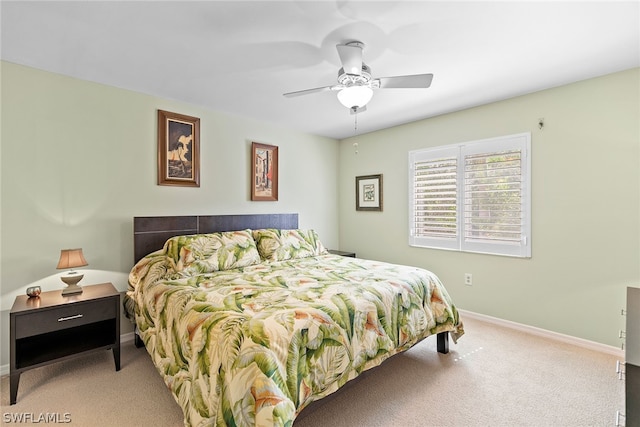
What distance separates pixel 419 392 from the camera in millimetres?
2172

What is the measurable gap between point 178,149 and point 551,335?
4261mm

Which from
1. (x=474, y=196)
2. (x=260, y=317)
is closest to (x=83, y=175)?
(x=260, y=317)

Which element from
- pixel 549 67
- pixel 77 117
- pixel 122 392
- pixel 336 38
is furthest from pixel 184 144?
pixel 549 67

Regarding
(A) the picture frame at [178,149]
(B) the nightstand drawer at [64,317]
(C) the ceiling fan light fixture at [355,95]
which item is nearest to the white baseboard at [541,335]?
(B) the nightstand drawer at [64,317]

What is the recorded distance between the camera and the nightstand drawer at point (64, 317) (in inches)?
82.7

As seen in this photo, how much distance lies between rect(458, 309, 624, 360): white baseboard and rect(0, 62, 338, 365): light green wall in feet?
10.4

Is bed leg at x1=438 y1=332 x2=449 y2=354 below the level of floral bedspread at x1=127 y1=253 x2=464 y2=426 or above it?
below

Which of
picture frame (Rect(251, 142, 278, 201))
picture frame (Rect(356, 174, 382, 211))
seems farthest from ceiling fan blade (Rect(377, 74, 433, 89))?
picture frame (Rect(356, 174, 382, 211))

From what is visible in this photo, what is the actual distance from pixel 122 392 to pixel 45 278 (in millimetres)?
1208

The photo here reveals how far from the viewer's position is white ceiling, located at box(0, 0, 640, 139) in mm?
1805

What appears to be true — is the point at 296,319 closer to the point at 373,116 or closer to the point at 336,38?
the point at 336,38

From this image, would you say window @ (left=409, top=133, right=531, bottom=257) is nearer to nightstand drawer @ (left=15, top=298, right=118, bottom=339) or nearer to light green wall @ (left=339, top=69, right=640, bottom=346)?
light green wall @ (left=339, top=69, right=640, bottom=346)

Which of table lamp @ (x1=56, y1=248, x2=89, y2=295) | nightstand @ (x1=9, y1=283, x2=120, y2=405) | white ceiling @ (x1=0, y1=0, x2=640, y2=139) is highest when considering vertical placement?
white ceiling @ (x1=0, y1=0, x2=640, y2=139)

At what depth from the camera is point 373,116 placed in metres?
3.82
